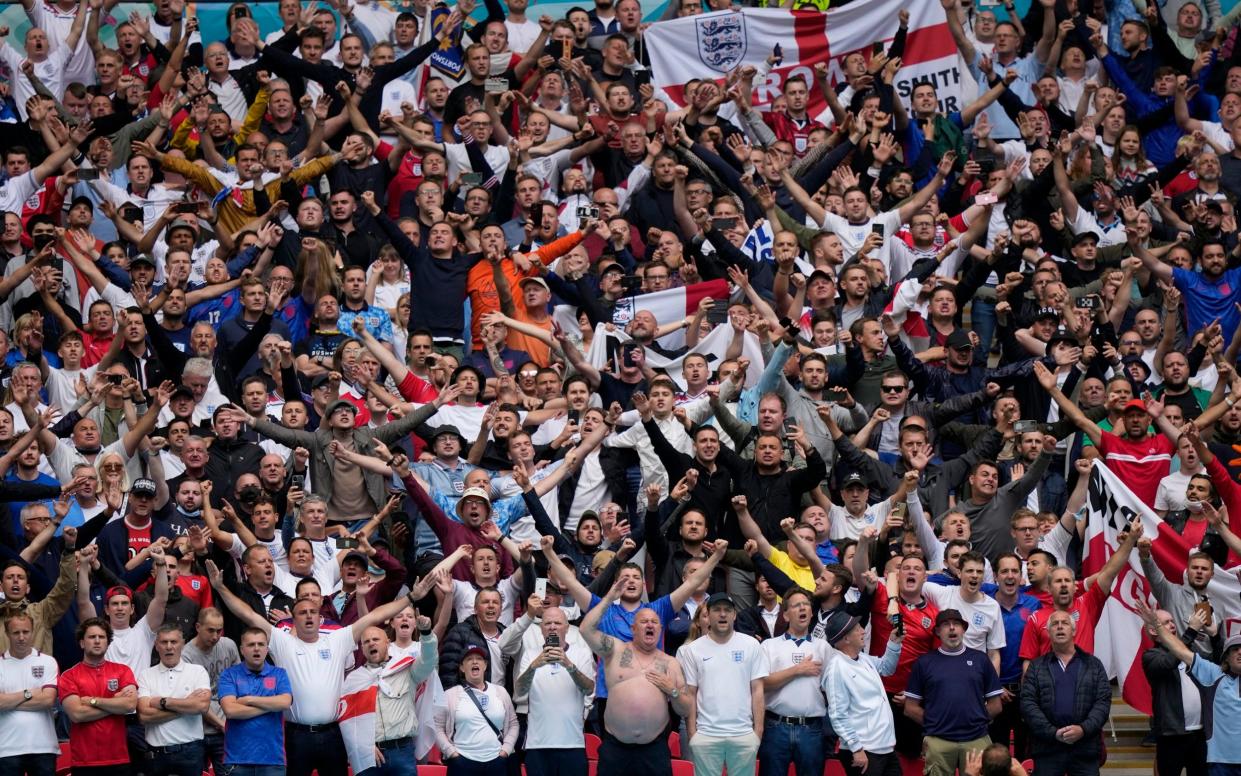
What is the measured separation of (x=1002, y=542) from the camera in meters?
17.0

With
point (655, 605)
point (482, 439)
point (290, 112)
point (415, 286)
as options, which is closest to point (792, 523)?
point (655, 605)

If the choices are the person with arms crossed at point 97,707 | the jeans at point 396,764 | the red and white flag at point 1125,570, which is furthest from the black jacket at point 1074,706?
the person with arms crossed at point 97,707

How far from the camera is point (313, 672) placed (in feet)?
50.1

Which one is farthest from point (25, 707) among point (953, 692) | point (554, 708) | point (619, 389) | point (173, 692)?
point (953, 692)

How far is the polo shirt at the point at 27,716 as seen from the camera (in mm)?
14930

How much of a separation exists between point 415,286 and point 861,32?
660cm

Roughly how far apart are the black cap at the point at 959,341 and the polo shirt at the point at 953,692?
13.0 ft

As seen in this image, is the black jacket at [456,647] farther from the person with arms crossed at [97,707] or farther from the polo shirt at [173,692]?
the person with arms crossed at [97,707]

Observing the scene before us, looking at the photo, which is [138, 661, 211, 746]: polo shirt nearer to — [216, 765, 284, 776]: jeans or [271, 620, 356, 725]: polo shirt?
[216, 765, 284, 776]: jeans

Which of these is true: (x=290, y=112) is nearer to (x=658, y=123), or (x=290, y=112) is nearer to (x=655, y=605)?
(x=658, y=123)

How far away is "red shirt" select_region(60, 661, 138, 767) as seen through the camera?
48.9ft

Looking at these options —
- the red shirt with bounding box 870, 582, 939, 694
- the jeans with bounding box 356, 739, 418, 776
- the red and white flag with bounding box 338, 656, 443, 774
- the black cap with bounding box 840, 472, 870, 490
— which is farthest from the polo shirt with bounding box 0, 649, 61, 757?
the black cap with bounding box 840, 472, 870, 490

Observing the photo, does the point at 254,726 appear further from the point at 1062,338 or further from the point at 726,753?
the point at 1062,338

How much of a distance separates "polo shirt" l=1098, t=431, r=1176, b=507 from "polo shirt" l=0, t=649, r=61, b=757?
793cm
